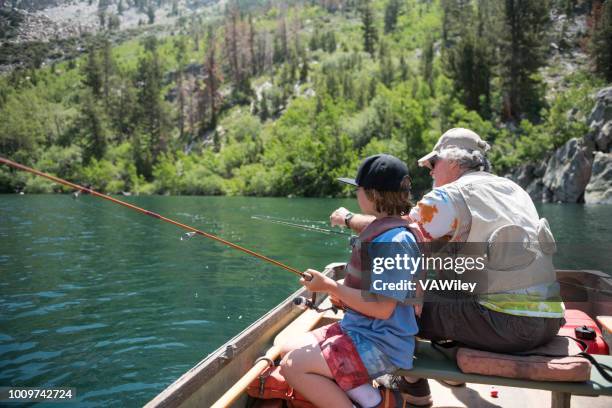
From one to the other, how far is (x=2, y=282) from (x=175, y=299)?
180 inches

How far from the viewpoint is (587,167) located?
37.9 metres

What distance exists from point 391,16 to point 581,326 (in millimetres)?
128786

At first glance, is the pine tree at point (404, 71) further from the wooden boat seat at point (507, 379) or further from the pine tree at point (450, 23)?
the wooden boat seat at point (507, 379)

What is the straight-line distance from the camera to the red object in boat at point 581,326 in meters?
4.16

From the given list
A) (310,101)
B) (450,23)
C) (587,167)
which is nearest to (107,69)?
(310,101)

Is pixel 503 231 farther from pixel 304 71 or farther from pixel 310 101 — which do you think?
pixel 304 71

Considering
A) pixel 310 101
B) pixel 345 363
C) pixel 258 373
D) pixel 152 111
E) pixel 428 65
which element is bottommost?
pixel 258 373

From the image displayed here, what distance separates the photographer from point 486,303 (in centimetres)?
301

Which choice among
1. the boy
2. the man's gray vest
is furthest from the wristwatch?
the man's gray vest

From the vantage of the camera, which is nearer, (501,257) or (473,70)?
(501,257)

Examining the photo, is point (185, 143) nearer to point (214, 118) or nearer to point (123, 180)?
point (214, 118)

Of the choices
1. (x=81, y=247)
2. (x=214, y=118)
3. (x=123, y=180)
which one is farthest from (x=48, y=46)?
(x=81, y=247)

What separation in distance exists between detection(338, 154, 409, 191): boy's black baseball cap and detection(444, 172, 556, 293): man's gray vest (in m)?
0.45

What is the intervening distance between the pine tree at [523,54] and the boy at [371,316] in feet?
178
